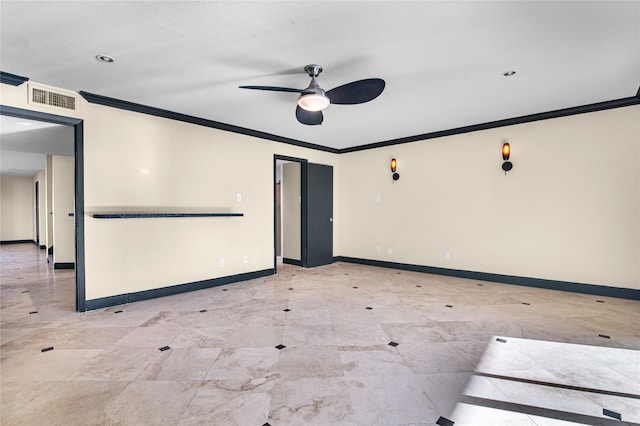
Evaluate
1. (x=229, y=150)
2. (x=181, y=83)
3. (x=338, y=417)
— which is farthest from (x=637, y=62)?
(x=229, y=150)

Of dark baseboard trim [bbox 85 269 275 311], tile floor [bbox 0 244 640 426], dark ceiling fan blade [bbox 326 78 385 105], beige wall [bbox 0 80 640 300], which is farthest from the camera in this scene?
beige wall [bbox 0 80 640 300]

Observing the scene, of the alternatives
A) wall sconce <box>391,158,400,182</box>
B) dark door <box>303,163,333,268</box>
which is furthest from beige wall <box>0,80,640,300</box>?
dark door <box>303,163,333,268</box>

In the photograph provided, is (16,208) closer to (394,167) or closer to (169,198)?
(169,198)

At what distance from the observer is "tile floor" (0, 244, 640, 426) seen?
1849 mm

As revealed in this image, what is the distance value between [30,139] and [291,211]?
4.93m

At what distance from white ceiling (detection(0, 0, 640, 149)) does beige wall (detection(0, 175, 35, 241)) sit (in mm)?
11231

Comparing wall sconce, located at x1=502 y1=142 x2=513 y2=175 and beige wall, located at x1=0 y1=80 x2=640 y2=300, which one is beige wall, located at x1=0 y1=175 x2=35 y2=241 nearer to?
beige wall, located at x1=0 y1=80 x2=640 y2=300

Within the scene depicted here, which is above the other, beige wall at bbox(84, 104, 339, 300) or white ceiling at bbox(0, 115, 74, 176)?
white ceiling at bbox(0, 115, 74, 176)

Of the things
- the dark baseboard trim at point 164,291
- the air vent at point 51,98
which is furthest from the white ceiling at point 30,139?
the dark baseboard trim at point 164,291

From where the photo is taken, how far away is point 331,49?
8.51 feet

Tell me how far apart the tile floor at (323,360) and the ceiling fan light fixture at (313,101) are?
2.20 metres

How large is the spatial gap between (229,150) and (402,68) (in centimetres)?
309

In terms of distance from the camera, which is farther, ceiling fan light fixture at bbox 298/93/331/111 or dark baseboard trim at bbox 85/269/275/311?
dark baseboard trim at bbox 85/269/275/311

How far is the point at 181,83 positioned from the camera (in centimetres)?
331
